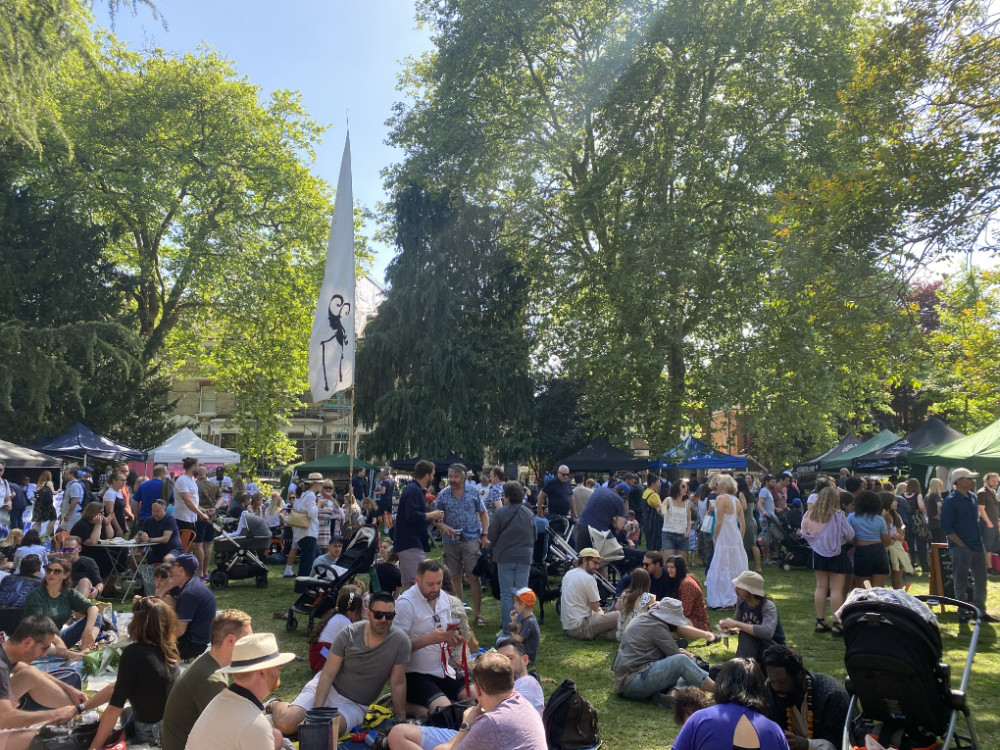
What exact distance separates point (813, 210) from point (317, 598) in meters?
7.99

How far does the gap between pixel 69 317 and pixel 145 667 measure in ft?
79.7

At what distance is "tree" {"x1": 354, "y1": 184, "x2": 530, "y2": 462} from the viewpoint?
96.5 feet

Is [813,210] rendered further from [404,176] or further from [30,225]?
[30,225]

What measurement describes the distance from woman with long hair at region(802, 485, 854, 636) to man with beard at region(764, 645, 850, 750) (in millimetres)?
3898

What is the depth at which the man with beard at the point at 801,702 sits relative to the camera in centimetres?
509

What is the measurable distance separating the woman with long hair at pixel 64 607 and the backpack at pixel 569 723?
15.8 ft

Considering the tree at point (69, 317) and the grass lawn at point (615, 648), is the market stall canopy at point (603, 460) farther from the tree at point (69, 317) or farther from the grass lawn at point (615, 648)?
the tree at point (69, 317)

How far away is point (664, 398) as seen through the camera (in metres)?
23.9

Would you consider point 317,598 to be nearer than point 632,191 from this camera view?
Yes

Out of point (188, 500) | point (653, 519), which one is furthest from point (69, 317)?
point (653, 519)

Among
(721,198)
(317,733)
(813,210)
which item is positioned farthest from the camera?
(721,198)

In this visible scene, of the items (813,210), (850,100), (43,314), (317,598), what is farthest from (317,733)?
(43,314)

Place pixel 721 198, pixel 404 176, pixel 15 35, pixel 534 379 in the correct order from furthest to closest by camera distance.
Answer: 1. pixel 534 379
2. pixel 404 176
3. pixel 721 198
4. pixel 15 35

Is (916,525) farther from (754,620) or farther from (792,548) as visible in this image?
(754,620)
